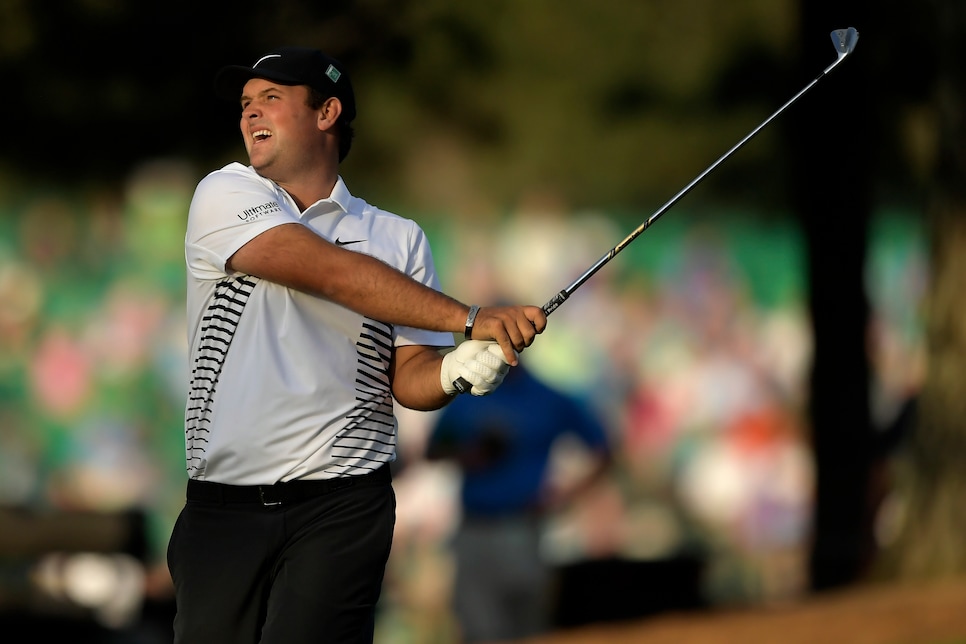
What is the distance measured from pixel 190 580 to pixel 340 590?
1.40 ft

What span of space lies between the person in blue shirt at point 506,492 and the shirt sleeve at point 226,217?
189 inches

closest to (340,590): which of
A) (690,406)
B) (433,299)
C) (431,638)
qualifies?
(433,299)

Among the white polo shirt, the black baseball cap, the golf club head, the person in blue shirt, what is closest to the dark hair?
the black baseball cap

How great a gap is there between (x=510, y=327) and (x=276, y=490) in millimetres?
802

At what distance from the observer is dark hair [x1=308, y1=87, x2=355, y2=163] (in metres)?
5.15

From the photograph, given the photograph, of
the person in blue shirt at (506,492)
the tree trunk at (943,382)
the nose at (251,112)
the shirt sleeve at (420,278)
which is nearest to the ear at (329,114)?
the nose at (251,112)

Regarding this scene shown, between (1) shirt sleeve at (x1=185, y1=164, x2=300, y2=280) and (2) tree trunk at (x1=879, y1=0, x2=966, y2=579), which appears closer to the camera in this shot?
(1) shirt sleeve at (x1=185, y1=164, x2=300, y2=280)

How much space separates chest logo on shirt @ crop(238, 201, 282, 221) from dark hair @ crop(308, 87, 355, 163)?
0.42m

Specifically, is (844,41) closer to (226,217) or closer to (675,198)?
(675,198)

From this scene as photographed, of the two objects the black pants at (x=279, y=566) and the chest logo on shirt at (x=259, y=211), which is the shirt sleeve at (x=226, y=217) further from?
the black pants at (x=279, y=566)

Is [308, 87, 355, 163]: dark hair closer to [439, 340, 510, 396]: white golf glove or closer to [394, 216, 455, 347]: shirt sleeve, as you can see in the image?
[394, 216, 455, 347]: shirt sleeve

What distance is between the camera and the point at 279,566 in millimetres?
4871

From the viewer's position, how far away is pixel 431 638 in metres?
11.0

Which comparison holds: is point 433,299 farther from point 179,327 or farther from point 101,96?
point 179,327
